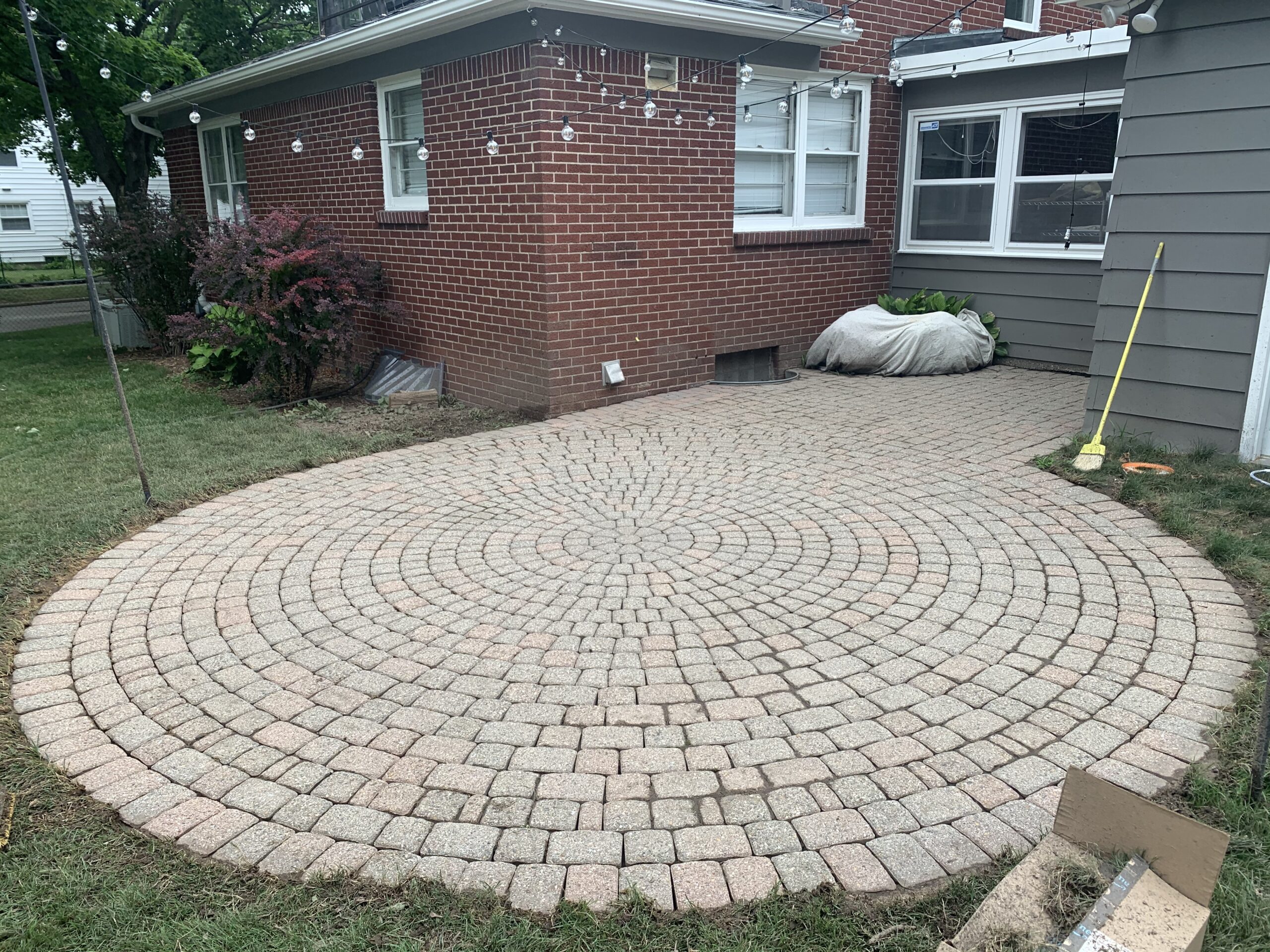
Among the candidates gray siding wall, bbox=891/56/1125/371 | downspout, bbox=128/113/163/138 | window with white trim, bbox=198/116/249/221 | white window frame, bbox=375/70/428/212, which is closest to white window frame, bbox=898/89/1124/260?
gray siding wall, bbox=891/56/1125/371

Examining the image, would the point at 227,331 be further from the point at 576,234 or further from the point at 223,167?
the point at 223,167

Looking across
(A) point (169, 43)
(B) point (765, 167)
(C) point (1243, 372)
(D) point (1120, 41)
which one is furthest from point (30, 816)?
(A) point (169, 43)

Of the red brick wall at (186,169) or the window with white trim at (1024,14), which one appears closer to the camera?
the window with white trim at (1024,14)

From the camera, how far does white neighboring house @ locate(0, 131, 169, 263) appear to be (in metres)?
29.4

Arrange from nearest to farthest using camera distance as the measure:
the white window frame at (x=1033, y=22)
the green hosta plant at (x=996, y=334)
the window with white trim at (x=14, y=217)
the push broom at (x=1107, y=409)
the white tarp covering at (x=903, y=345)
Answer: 1. the push broom at (x=1107, y=409)
2. the white tarp covering at (x=903, y=345)
3. the green hosta plant at (x=996, y=334)
4. the white window frame at (x=1033, y=22)
5. the window with white trim at (x=14, y=217)

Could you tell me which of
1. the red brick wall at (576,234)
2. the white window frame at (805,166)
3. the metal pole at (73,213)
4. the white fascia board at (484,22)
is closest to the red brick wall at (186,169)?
the white fascia board at (484,22)

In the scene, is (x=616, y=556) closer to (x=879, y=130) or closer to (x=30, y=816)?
(x=30, y=816)

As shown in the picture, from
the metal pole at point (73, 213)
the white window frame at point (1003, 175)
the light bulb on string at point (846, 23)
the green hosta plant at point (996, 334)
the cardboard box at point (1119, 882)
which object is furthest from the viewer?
the green hosta plant at point (996, 334)

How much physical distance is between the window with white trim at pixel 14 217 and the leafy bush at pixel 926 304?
31.0m

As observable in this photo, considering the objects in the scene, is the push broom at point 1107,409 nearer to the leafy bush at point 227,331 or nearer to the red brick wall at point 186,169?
the leafy bush at point 227,331

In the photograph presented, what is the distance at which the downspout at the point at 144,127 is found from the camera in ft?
43.0

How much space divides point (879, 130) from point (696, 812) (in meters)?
8.93

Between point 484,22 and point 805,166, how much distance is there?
356 centimetres

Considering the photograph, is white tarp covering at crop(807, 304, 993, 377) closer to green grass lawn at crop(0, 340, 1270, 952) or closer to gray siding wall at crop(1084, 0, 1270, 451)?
gray siding wall at crop(1084, 0, 1270, 451)
